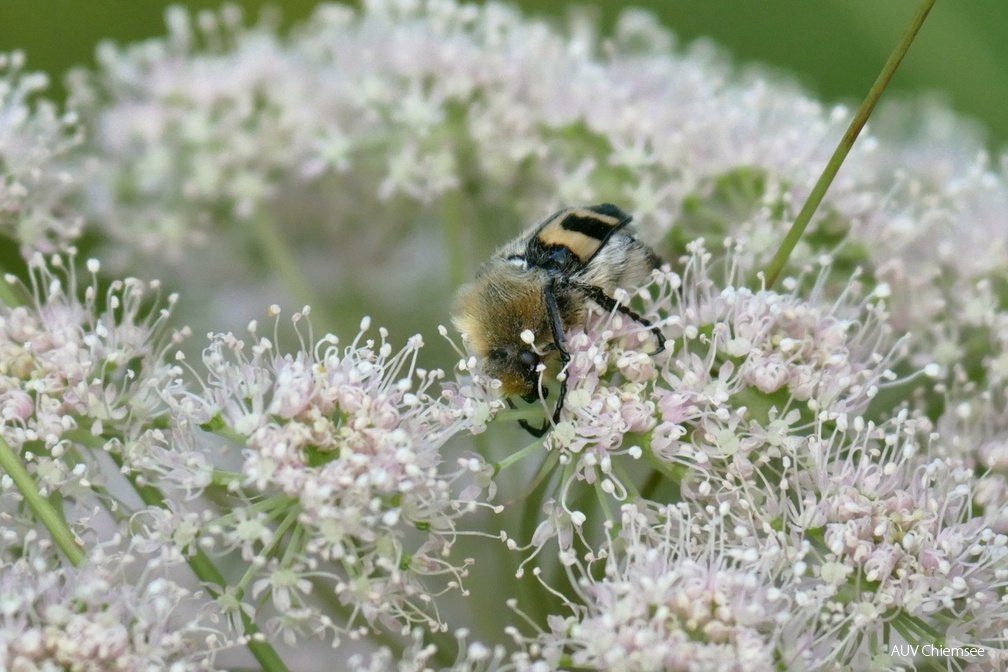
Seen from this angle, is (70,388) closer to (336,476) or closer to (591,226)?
(336,476)

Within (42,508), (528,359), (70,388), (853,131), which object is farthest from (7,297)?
(853,131)

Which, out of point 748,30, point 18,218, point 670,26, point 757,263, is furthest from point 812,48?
point 18,218

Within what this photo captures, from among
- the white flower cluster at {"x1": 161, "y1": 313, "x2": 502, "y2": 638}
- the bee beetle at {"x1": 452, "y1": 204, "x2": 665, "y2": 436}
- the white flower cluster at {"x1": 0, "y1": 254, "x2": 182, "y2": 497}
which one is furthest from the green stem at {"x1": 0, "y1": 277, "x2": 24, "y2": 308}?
the bee beetle at {"x1": 452, "y1": 204, "x2": 665, "y2": 436}

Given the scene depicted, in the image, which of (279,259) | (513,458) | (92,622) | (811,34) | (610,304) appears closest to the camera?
(92,622)

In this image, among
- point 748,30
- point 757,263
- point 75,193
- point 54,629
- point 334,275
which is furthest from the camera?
point 748,30

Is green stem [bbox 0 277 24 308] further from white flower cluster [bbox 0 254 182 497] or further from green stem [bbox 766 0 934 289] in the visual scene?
green stem [bbox 766 0 934 289]

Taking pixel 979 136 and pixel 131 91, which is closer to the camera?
pixel 131 91

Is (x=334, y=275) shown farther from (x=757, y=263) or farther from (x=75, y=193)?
(x=757, y=263)
